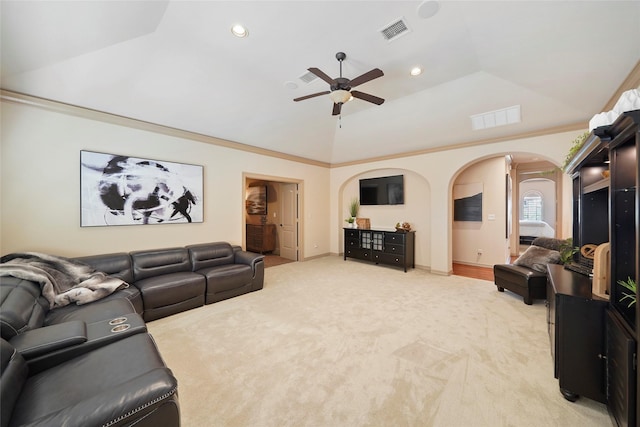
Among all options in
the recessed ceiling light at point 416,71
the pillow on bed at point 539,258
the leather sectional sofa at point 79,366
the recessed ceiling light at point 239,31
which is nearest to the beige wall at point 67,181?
the leather sectional sofa at point 79,366

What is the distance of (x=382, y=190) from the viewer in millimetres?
6266

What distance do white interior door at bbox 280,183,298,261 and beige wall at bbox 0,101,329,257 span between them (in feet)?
7.04

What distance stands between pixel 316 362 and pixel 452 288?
3.09 metres

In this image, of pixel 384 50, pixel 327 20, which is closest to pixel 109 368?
pixel 327 20

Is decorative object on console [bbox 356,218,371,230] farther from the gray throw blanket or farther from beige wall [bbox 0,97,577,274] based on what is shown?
the gray throw blanket

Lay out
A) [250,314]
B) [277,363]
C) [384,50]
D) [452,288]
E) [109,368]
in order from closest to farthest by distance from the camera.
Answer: [109,368] < [277,363] < [384,50] < [250,314] < [452,288]

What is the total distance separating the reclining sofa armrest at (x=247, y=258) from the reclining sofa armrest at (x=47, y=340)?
96.1 inches

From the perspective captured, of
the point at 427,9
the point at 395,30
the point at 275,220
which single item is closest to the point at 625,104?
the point at 427,9

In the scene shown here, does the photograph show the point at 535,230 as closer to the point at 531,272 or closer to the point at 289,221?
the point at 531,272

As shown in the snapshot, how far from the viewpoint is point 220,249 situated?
4207 mm

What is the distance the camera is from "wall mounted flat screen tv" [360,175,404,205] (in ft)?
19.6

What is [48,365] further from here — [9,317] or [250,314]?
[250,314]

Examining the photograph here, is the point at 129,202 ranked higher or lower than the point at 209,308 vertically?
higher

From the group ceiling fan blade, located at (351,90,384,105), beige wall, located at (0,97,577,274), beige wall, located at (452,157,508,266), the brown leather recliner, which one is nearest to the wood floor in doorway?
beige wall, located at (452,157,508,266)
